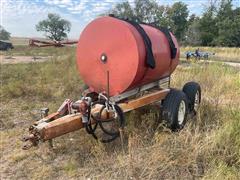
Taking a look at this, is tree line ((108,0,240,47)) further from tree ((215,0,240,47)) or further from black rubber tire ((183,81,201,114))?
black rubber tire ((183,81,201,114))

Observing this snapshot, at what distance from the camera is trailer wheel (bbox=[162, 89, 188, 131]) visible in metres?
4.74

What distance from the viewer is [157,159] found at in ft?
12.5

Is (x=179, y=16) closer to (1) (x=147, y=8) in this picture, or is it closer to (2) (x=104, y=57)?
(1) (x=147, y=8)

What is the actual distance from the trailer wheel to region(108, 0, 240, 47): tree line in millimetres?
49319

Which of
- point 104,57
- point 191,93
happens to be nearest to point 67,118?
point 104,57

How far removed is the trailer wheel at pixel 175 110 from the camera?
4742mm

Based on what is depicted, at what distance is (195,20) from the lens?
62.1 meters

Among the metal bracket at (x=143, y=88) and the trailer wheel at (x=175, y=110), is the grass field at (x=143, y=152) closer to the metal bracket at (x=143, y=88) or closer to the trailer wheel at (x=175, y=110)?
the trailer wheel at (x=175, y=110)

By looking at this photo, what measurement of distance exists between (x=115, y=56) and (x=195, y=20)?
197 ft

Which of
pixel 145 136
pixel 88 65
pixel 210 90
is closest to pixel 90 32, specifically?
pixel 88 65

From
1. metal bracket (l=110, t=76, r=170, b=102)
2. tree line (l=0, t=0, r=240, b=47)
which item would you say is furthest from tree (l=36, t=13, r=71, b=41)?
metal bracket (l=110, t=76, r=170, b=102)

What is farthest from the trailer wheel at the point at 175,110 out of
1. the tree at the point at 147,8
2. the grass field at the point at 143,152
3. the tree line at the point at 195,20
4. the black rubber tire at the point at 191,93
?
the tree at the point at 147,8

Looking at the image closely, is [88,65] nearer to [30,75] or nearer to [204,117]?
[204,117]

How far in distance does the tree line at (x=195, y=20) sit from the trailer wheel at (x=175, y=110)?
4932 cm
